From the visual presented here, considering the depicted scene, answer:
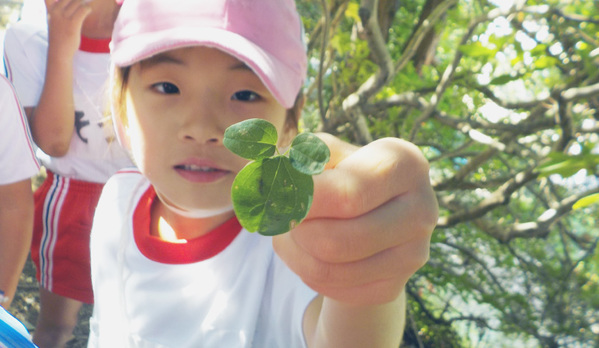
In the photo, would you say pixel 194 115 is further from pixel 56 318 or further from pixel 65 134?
pixel 56 318

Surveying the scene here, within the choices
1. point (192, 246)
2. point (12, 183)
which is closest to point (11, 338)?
point (192, 246)

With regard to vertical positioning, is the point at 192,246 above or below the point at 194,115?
below

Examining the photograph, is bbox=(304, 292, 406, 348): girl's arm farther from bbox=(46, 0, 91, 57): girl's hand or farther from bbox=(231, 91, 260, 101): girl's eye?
bbox=(46, 0, 91, 57): girl's hand

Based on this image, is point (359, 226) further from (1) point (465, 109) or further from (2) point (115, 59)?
(1) point (465, 109)

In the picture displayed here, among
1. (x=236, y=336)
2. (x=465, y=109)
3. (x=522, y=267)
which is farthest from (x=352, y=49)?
(x=236, y=336)

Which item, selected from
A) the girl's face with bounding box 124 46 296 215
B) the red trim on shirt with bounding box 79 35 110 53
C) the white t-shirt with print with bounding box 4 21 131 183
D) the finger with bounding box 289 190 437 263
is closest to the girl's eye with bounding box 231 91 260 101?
the girl's face with bounding box 124 46 296 215

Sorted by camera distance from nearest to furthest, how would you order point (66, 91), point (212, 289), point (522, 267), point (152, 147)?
point (152, 147) < point (212, 289) < point (66, 91) < point (522, 267)

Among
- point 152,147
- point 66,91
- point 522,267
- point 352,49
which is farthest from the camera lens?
point 522,267
